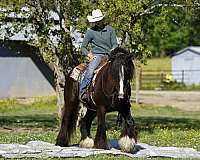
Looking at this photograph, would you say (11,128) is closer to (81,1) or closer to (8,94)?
(81,1)

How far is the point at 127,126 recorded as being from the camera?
1159cm

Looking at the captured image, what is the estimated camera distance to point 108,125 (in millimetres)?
22297

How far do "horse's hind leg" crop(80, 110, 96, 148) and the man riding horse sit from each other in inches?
26.1

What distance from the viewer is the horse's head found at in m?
11.2

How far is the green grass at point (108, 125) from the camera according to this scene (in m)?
15.0

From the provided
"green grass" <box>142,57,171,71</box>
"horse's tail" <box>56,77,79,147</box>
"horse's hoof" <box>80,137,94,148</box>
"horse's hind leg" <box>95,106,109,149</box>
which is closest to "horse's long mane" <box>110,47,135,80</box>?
"horse's hind leg" <box>95,106,109,149</box>

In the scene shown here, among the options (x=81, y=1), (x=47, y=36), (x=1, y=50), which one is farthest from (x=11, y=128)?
(x=1, y=50)

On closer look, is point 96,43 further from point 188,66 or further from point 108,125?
point 188,66

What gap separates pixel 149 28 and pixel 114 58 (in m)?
8.33

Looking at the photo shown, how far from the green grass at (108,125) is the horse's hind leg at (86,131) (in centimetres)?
66

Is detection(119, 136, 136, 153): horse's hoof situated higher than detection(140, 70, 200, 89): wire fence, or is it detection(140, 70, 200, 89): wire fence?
detection(140, 70, 200, 89): wire fence

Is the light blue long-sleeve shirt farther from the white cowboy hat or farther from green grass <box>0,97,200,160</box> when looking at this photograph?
green grass <box>0,97,200,160</box>

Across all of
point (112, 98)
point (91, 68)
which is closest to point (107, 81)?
point (112, 98)

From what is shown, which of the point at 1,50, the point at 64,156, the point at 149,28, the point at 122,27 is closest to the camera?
the point at 64,156
